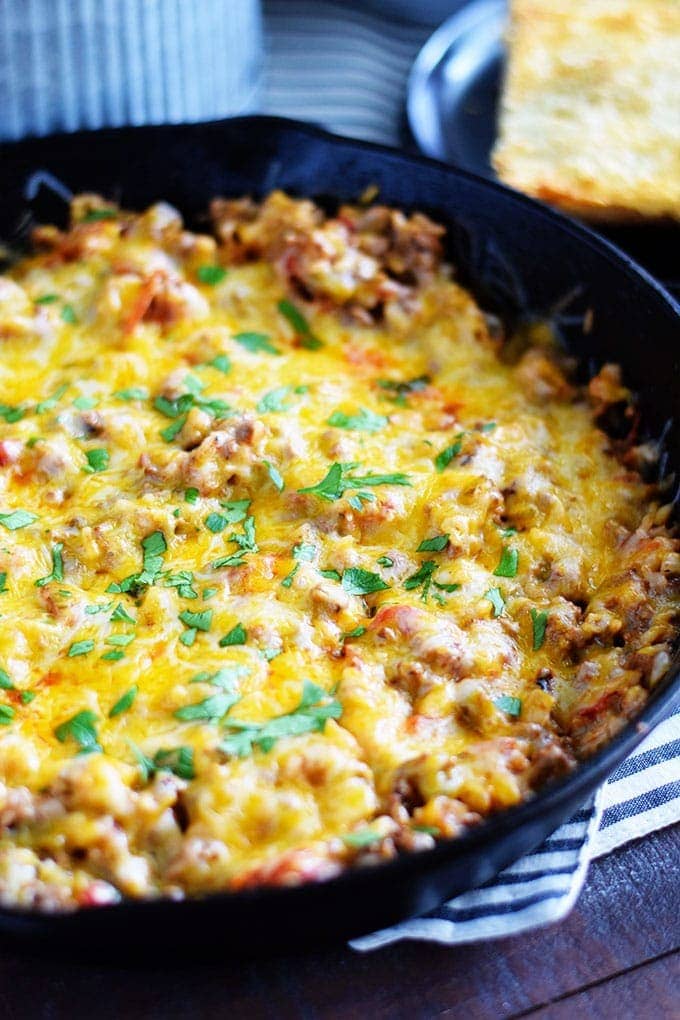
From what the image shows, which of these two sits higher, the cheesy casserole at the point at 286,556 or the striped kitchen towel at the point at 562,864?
the cheesy casserole at the point at 286,556

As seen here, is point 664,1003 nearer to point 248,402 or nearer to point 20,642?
point 20,642

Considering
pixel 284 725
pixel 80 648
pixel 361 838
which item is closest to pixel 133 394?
pixel 80 648

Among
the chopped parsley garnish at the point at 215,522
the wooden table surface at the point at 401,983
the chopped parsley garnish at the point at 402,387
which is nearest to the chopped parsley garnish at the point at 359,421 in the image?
the chopped parsley garnish at the point at 402,387

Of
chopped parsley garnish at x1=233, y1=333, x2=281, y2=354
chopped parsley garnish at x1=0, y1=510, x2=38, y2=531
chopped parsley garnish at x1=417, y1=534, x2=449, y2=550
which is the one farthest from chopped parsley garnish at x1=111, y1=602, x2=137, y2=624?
chopped parsley garnish at x1=233, y1=333, x2=281, y2=354

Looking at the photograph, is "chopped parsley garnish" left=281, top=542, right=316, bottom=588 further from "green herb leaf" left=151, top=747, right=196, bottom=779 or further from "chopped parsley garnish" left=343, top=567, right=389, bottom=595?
"green herb leaf" left=151, top=747, right=196, bottom=779

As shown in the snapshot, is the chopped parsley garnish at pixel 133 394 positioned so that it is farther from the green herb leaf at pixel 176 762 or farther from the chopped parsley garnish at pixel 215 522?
the green herb leaf at pixel 176 762

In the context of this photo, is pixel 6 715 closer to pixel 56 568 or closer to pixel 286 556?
pixel 56 568

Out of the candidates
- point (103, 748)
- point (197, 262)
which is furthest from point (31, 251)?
point (103, 748)
